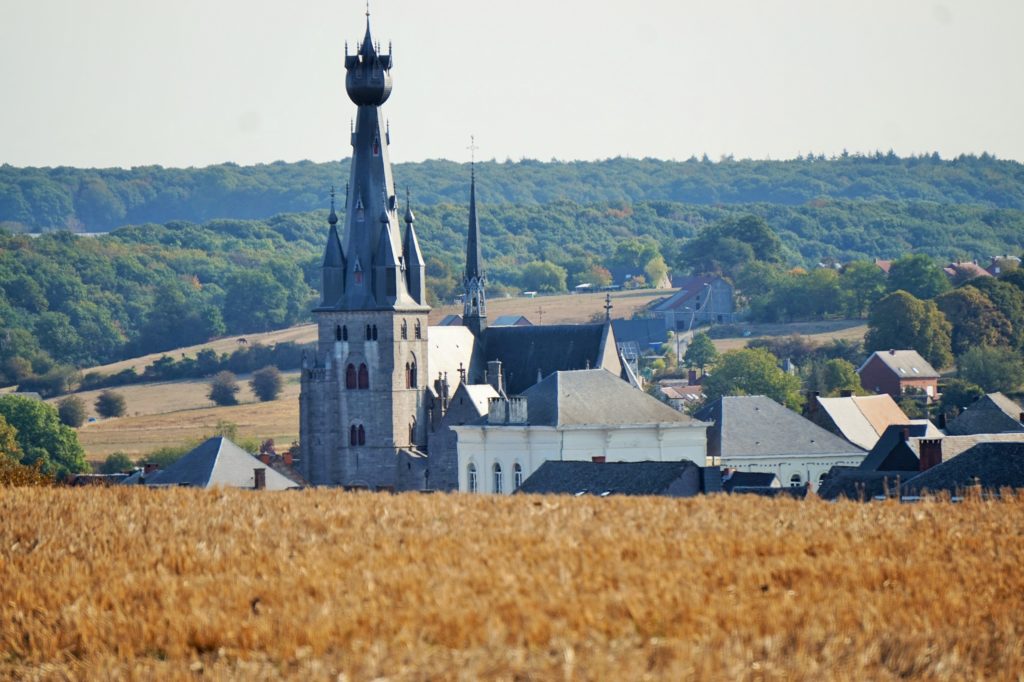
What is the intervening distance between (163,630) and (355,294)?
78.3 metres

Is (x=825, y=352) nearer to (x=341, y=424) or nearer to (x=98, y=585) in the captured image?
(x=341, y=424)

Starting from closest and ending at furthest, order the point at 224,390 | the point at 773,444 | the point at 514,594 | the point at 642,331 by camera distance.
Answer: the point at 514,594
the point at 773,444
the point at 224,390
the point at 642,331

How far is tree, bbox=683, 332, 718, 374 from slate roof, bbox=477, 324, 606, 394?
5461cm

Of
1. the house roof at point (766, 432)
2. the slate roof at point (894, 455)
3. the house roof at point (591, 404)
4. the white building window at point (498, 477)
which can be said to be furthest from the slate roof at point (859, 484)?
the house roof at point (766, 432)

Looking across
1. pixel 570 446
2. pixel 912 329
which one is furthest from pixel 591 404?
pixel 912 329

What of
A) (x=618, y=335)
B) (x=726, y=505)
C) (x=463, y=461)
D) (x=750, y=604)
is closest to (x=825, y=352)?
(x=618, y=335)

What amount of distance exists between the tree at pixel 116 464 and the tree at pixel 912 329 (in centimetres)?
5627

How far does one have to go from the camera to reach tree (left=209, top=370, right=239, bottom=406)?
156 m

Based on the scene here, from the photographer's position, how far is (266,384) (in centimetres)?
15838

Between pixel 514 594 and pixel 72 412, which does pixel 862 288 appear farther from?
pixel 514 594

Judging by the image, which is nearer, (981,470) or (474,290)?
(981,470)

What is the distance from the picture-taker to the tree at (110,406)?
15075 centimetres

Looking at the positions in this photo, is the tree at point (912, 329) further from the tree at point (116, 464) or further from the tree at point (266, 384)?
the tree at point (116, 464)

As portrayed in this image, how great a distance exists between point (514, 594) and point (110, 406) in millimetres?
128593
